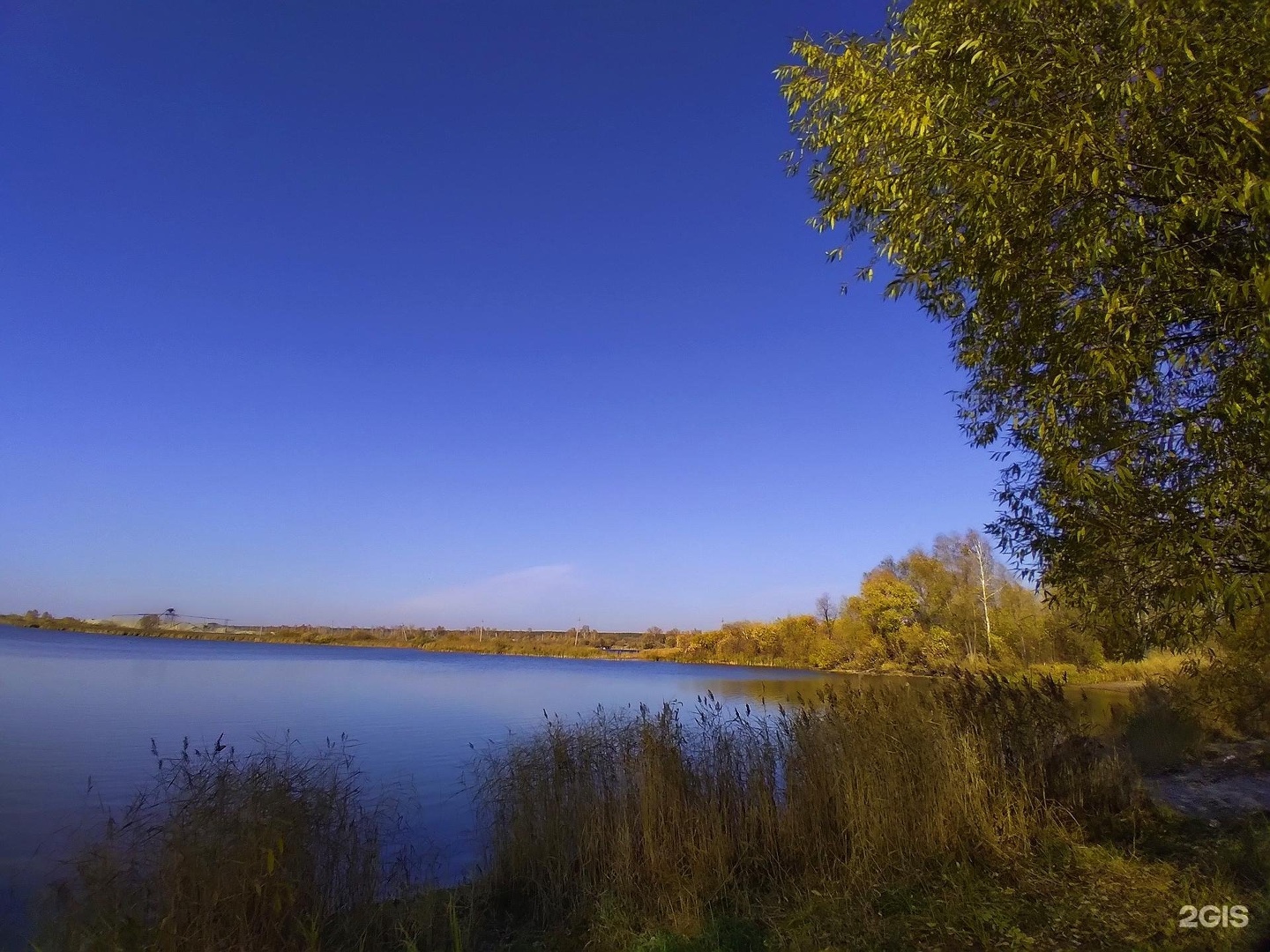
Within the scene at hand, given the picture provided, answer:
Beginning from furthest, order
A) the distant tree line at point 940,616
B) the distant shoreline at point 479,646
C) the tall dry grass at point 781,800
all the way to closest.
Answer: the distant shoreline at point 479,646 → the distant tree line at point 940,616 → the tall dry grass at point 781,800

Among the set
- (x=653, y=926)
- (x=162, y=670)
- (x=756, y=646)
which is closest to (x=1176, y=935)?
(x=653, y=926)

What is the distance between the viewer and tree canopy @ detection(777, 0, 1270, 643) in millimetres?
3982

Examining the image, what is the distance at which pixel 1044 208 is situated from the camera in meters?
4.84

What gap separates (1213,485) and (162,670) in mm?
46462

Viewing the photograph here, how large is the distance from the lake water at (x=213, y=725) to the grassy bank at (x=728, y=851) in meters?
1.86

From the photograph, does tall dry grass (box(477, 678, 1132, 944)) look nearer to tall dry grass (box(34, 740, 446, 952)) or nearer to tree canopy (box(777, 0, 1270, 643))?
tall dry grass (box(34, 740, 446, 952))

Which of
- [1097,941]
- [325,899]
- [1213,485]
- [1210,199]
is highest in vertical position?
[1210,199]

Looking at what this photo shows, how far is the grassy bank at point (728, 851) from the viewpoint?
17.4ft

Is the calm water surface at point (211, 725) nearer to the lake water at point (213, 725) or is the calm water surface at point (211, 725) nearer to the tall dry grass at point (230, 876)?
the lake water at point (213, 725)

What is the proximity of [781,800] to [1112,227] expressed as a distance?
22.4ft

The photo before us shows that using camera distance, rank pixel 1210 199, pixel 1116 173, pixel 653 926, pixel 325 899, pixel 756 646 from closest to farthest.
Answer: pixel 1210 199 < pixel 1116 173 < pixel 653 926 < pixel 325 899 < pixel 756 646

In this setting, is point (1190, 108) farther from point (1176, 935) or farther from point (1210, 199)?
point (1176, 935)

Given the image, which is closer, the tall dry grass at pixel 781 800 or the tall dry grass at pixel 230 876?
the tall dry grass at pixel 230 876

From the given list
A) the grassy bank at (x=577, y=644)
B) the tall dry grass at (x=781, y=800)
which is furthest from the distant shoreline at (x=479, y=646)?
the tall dry grass at (x=781, y=800)
